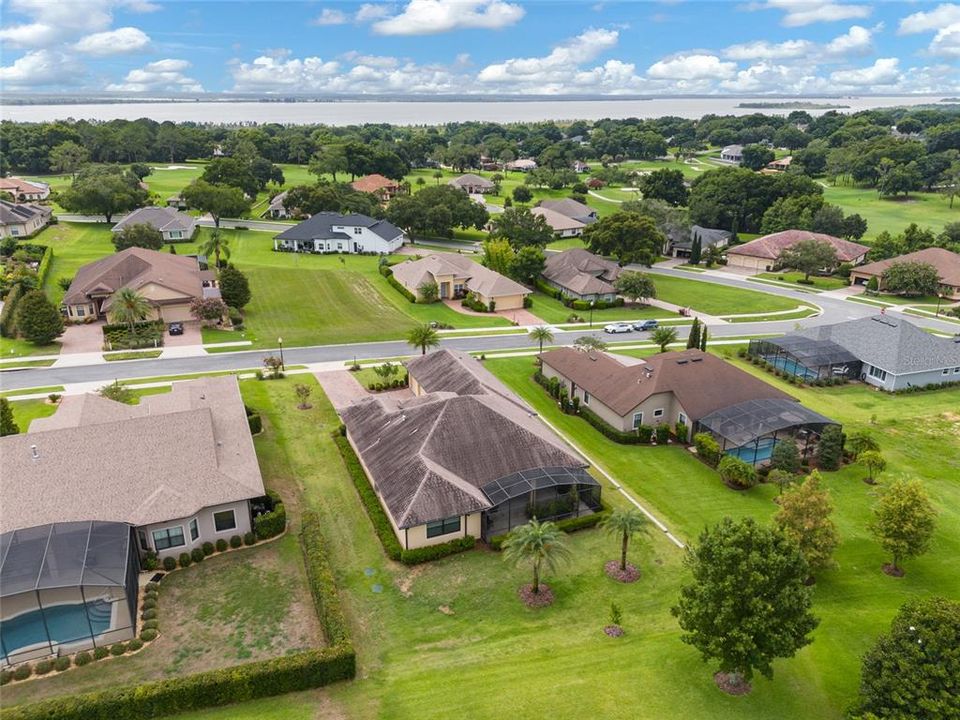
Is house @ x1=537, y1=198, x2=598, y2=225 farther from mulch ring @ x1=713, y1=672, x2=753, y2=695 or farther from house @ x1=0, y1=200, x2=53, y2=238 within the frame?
mulch ring @ x1=713, y1=672, x2=753, y2=695

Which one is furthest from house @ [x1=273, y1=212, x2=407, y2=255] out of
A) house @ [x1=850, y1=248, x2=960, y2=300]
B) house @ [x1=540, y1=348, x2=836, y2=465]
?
house @ [x1=850, y1=248, x2=960, y2=300]

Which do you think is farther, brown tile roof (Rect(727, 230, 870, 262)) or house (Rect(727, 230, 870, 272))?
house (Rect(727, 230, 870, 272))

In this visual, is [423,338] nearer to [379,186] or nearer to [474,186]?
[379,186]

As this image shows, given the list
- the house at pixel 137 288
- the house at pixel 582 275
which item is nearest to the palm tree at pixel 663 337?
the house at pixel 582 275

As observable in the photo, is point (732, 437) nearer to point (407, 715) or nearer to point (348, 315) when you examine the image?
point (407, 715)

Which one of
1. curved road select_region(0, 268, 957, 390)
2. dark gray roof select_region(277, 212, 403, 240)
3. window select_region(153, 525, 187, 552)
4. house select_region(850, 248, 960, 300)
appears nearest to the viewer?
window select_region(153, 525, 187, 552)

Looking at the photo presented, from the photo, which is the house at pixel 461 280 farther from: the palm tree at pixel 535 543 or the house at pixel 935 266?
the house at pixel 935 266

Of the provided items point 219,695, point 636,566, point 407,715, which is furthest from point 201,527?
point 636,566
